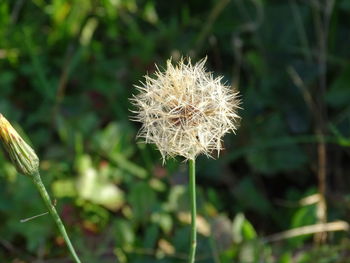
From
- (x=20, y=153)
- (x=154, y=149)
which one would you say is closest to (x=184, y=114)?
(x=20, y=153)

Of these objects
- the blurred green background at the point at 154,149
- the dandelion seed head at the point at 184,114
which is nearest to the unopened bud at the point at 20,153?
the dandelion seed head at the point at 184,114

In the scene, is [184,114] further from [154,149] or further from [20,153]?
[154,149]

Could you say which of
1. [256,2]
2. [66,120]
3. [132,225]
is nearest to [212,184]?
[132,225]

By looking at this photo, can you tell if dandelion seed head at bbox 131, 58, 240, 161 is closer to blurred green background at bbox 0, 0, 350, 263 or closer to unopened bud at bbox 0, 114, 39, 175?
unopened bud at bbox 0, 114, 39, 175

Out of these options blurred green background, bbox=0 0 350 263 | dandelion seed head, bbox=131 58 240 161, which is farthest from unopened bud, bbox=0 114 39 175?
blurred green background, bbox=0 0 350 263

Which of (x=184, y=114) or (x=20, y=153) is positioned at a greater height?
(x=184, y=114)
